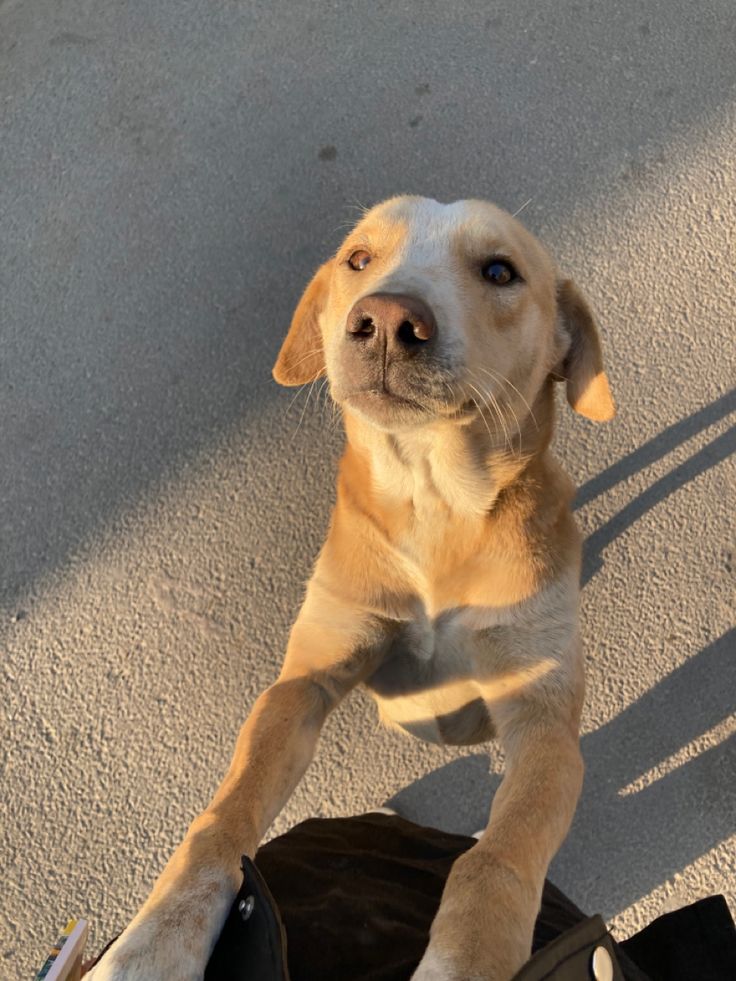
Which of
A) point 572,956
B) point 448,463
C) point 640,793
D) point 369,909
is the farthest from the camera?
point 640,793

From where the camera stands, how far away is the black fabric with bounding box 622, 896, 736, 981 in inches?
59.1

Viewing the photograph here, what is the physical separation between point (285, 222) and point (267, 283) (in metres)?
0.27

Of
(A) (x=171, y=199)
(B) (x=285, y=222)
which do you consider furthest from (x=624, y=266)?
(A) (x=171, y=199)

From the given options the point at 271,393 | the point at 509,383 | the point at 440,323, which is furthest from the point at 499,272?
the point at 271,393

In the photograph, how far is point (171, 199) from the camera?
298 cm

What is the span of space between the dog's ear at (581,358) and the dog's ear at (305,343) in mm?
659

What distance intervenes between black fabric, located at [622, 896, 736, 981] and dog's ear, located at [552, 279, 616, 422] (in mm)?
1149

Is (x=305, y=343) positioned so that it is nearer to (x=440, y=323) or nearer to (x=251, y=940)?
(x=440, y=323)

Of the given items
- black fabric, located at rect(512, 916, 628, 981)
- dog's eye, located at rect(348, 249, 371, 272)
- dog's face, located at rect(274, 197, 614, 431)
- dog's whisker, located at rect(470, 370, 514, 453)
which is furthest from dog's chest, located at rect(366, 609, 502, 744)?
dog's eye, located at rect(348, 249, 371, 272)

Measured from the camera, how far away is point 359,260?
73.8 inches

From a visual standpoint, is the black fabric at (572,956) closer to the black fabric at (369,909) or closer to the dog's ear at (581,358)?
the black fabric at (369,909)

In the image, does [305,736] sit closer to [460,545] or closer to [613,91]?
[460,545]

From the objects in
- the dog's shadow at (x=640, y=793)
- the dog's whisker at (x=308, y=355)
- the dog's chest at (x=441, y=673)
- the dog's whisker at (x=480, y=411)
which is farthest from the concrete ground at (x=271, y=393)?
the dog's whisker at (x=480, y=411)

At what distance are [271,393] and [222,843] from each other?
170 cm
